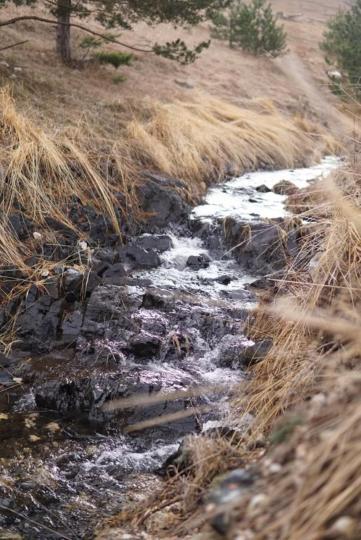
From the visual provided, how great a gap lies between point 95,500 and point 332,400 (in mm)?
1710

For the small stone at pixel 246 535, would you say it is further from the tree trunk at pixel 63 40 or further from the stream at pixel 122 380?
the tree trunk at pixel 63 40

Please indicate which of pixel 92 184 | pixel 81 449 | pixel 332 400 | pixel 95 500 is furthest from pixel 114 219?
pixel 332 400

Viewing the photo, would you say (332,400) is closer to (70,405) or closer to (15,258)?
(70,405)

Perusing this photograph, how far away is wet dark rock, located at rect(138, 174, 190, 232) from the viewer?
679 cm

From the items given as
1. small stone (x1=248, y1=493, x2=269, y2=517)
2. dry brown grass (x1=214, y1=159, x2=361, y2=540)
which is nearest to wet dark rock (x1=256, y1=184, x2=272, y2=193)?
dry brown grass (x1=214, y1=159, x2=361, y2=540)

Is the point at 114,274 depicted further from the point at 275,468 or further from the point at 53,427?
the point at 275,468

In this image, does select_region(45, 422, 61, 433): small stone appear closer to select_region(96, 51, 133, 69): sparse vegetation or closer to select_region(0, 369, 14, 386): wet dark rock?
select_region(0, 369, 14, 386): wet dark rock

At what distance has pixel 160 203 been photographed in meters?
6.97

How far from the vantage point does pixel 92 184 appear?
632 centimetres

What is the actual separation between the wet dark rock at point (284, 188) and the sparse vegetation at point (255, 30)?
9266mm

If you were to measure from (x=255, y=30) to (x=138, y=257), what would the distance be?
43.5 ft

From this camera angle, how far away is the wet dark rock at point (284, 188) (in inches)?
324

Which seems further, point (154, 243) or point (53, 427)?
point (154, 243)

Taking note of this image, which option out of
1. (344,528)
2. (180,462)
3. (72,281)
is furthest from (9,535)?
(72,281)
